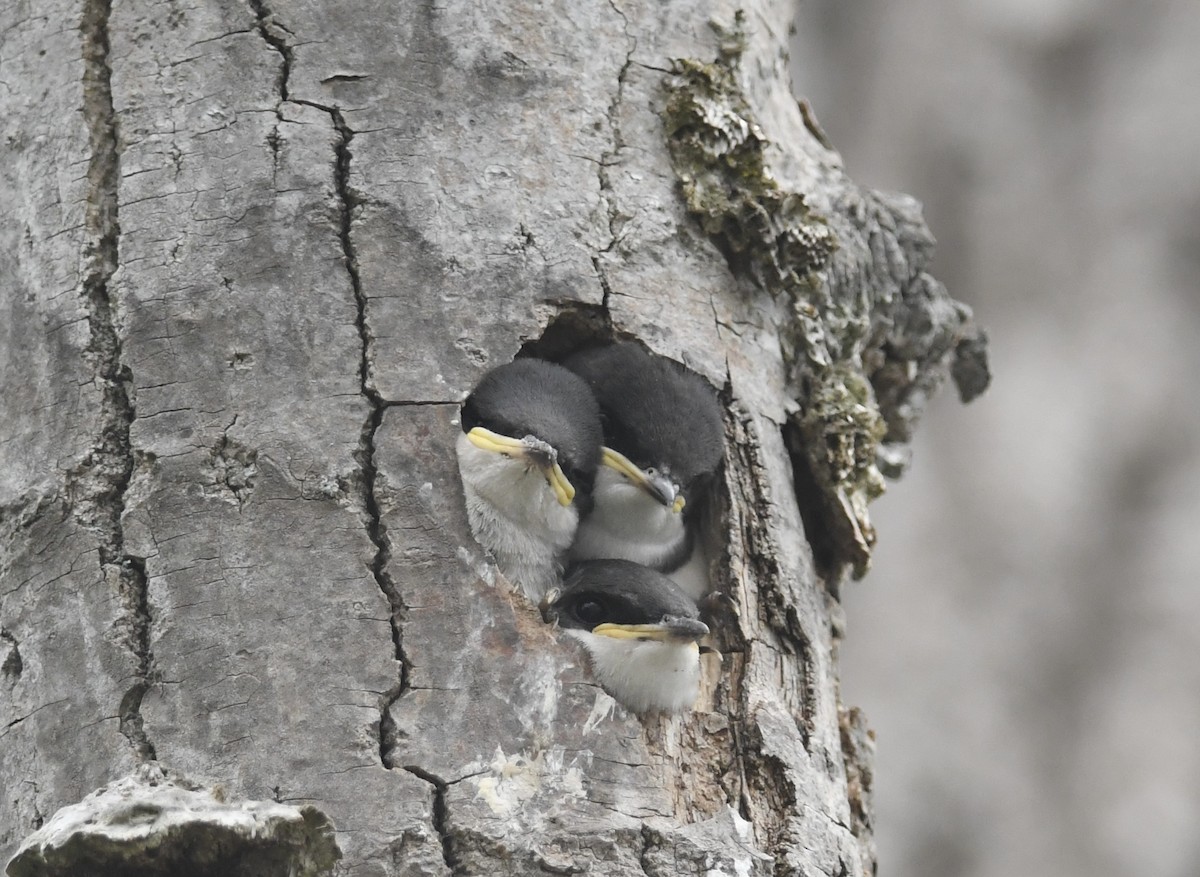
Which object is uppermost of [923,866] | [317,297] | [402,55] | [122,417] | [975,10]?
[975,10]

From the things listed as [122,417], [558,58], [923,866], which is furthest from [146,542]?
[923,866]

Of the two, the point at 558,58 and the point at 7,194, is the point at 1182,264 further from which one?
the point at 7,194

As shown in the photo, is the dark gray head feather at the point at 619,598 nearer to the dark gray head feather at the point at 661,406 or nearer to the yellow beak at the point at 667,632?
the yellow beak at the point at 667,632

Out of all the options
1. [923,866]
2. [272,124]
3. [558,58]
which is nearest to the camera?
[272,124]

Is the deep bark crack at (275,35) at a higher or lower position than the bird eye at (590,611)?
higher

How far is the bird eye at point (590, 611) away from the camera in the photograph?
115 inches

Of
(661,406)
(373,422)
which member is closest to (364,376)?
(373,422)

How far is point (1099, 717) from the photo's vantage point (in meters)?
8.03

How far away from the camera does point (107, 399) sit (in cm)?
260

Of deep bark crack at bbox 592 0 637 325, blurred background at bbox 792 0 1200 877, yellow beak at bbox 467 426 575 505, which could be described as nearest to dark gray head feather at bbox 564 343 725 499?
deep bark crack at bbox 592 0 637 325

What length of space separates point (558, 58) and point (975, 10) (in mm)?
6780

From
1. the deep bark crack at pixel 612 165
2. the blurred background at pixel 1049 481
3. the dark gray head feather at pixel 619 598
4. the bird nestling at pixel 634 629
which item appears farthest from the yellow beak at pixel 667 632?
the blurred background at pixel 1049 481

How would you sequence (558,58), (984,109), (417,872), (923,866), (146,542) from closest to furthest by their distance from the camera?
(417,872) < (146,542) < (558,58) < (923,866) < (984,109)

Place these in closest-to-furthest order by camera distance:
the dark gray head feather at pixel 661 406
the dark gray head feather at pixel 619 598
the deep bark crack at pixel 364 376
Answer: the deep bark crack at pixel 364 376 < the dark gray head feather at pixel 619 598 < the dark gray head feather at pixel 661 406
